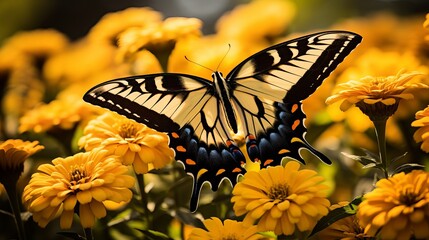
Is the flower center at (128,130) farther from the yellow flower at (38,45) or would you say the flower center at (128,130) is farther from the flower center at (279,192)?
the yellow flower at (38,45)

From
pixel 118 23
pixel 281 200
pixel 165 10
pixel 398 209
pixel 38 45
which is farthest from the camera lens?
pixel 165 10

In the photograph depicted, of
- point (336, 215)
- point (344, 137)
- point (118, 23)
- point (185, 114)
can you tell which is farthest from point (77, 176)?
point (118, 23)

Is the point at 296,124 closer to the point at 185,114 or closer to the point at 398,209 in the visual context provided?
the point at 185,114

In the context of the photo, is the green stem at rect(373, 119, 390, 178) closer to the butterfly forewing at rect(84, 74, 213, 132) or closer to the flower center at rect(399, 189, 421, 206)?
the flower center at rect(399, 189, 421, 206)

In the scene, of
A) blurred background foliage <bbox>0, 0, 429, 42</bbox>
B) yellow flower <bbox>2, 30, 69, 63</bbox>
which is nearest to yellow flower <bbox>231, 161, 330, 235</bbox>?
yellow flower <bbox>2, 30, 69, 63</bbox>

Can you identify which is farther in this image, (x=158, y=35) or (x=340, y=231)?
(x=158, y=35)

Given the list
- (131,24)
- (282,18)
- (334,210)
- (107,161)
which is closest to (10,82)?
(131,24)
